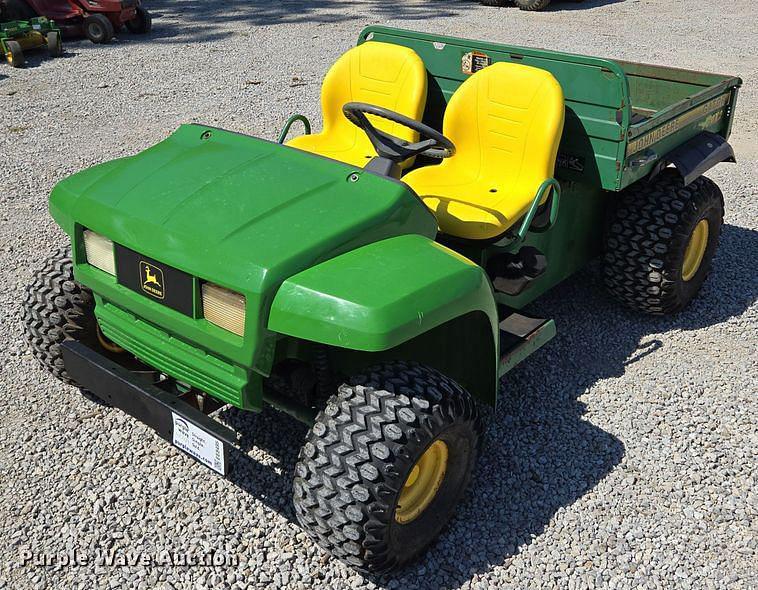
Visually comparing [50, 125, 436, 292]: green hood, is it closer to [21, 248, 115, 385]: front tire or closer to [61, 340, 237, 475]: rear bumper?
[21, 248, 115, 385]: front tire

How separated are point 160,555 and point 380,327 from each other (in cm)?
114

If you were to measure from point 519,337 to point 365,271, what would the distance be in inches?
46.6

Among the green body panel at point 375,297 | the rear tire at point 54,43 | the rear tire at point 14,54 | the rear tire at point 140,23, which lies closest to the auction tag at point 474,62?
the green body panel at point 375,297

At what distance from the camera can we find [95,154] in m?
6.44

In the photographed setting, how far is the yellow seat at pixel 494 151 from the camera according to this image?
11.5 feet

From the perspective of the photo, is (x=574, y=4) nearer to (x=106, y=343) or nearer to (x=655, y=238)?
(x=655, y=238)

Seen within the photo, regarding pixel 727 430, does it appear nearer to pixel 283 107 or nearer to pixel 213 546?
pixel 213 546

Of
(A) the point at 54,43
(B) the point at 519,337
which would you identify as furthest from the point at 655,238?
(A) the point at 54,43

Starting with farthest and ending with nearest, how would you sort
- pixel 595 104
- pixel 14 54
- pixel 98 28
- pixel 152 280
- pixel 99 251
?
pixel 98 28 → pixel 14 54 → pixel 595 104 → pixel 99 251 → pixel 152 280

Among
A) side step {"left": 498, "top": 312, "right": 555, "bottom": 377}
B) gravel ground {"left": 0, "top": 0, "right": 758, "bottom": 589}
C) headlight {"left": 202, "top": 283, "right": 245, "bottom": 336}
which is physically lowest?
gravel ground {"left": 0, "top": 0, "right": 758, "bottom": 589}

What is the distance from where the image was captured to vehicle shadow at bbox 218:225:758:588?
2.86 metres

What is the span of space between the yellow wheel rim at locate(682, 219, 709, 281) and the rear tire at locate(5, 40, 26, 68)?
7.35 meters

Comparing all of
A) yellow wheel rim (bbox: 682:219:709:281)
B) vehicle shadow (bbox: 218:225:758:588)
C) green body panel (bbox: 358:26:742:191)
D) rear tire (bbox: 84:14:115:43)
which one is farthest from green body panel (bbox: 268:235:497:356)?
rear tire (bbox: 84:14:115:43)

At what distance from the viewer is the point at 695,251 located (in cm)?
432
